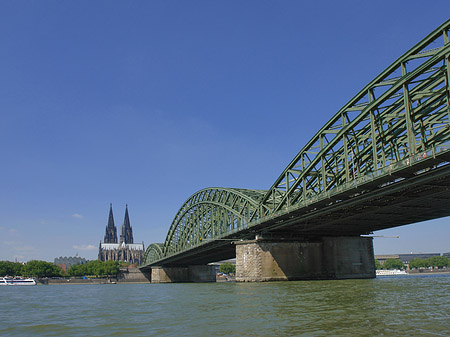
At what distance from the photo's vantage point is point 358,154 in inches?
2035

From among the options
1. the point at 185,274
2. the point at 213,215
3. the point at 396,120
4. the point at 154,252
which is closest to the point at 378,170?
the point at 396,120

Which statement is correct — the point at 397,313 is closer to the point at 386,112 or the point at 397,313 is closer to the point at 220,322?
the point at 220,322

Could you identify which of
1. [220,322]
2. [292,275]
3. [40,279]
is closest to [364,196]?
[292,275]

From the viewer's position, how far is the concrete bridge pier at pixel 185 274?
441 ft

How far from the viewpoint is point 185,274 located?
142875 mm

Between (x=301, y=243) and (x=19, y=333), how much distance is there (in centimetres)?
5351

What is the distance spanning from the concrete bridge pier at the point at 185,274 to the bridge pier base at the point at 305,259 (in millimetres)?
68603

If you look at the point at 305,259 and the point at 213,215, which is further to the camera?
the point at 213,215

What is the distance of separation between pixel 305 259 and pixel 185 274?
84021mm

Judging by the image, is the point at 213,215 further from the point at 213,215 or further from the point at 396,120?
the point at 396,120

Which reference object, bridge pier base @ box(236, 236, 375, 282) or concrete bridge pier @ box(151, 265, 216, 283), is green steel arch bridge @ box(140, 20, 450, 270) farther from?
concrete bridge pier @ box(151, 265, 216, 283)

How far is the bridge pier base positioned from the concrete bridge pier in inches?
2701

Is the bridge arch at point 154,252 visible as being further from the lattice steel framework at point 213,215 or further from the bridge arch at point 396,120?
the bridge arch at point 396,120

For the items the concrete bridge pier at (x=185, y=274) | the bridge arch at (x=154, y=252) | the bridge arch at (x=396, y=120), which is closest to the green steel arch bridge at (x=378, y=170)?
the bridge arch at (x=396, y=120)
